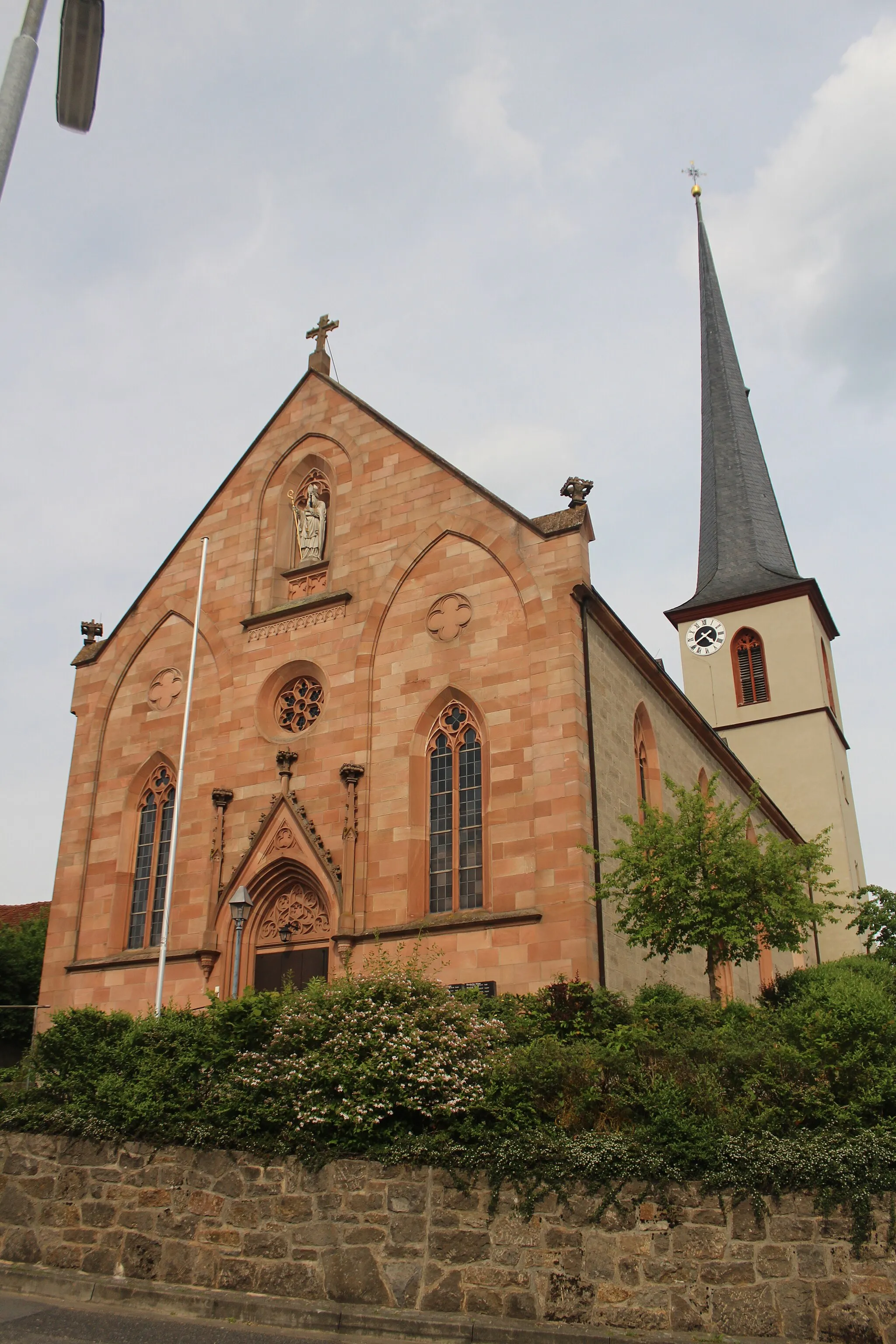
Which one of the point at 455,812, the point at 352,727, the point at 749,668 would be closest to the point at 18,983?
the point at 352,727

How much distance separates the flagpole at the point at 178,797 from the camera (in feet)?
67.5

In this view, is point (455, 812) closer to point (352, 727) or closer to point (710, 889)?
point (352, 727)

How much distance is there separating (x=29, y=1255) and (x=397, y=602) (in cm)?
1274

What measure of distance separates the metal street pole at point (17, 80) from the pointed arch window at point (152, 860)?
50.7 ft

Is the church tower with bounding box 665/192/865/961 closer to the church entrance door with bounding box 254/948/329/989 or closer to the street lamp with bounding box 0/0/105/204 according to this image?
the church entrance door with bounding box 254/948/329/989

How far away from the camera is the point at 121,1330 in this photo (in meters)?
11.0

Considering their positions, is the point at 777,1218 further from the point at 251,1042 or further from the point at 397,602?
the point at 397,602

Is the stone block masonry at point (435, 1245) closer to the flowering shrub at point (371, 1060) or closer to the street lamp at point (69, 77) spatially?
the flowering shrub at point (371, 1060)

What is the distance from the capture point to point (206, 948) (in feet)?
69.1

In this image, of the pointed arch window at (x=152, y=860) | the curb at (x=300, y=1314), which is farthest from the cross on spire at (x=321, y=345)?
the curb at (x=300, y=1314)

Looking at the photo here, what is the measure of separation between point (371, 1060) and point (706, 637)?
127 feet

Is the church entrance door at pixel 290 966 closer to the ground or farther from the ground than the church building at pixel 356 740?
closer to the ground

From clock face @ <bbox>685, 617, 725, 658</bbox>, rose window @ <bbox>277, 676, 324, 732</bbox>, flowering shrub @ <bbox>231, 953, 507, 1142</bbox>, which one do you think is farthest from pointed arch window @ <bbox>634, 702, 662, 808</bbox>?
clock face @ <bbox>685, 617, 725, 658</bbox>

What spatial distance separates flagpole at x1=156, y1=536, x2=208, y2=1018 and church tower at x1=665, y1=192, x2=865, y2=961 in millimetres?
27584
